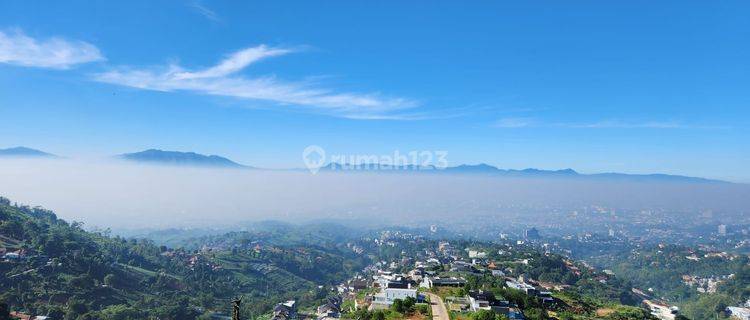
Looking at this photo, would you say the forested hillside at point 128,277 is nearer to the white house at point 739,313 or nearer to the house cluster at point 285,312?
the house cluster at point 285,312

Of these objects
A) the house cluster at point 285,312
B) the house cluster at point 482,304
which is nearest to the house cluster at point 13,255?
the house cluster at point 285,312

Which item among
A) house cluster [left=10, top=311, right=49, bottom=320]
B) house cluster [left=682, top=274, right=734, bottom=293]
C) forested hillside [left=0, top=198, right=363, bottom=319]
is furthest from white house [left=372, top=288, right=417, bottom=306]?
house cluster [left=682, top=274, right=734, bottom=293]

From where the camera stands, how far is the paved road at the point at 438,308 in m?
21.0

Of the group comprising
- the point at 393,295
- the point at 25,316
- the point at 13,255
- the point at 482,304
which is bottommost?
the point at 25,316

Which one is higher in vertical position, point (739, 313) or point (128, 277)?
point (128, 277)

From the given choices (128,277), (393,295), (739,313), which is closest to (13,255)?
(128,277)

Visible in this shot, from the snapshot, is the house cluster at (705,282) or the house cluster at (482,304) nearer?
the house cluster at (482,304)

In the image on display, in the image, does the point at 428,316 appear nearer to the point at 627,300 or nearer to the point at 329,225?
the point at 627,300

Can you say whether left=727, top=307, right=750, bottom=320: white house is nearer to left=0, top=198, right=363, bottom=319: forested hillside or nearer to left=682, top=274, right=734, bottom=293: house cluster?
left=682, top=274, right=734, bottom=293: house cluster

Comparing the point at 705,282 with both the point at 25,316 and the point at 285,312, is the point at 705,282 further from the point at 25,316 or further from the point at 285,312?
the point at 25,316

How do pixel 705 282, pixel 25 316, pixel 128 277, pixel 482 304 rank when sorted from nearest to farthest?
pixel 482 304 → pixel 25 316 → pixel 128 277 → pixel 705 282

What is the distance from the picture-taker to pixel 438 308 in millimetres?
22781

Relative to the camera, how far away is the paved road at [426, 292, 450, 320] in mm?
20966

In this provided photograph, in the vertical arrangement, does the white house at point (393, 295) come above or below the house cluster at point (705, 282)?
above
